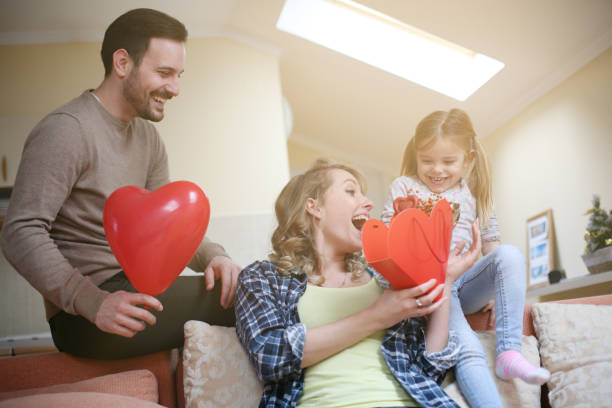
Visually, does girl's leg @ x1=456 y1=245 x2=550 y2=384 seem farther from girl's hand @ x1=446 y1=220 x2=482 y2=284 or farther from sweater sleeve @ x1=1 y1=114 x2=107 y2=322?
sweater sleeve @ x1=1 y1=114 x2=107 y2=322

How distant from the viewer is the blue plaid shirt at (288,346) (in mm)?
1105

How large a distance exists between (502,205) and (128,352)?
277cm

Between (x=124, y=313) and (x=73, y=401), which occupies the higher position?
(x=124, y=313)

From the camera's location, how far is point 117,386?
1.21m

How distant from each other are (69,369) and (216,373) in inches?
15.3

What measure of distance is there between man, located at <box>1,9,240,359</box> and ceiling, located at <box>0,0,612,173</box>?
116cm

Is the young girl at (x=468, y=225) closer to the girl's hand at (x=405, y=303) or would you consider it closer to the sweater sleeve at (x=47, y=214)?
the girl's hand at (x=405, y=303)

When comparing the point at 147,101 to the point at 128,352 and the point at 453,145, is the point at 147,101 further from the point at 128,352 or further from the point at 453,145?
the point at 453,145

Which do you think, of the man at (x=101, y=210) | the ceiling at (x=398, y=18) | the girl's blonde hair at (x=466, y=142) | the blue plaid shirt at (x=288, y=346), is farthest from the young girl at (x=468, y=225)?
the ceiling at (x=398, y=18)

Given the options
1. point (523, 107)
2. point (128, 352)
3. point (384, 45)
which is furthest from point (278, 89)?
point (128, 352)

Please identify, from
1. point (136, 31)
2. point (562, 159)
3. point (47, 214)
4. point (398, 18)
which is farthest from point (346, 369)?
point (562, 159)

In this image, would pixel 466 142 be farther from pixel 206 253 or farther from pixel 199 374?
pixel 199 374

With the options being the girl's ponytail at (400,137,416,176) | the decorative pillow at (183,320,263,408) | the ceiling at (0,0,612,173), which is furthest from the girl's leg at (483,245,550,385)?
the ceiling at (0,0,612,173)

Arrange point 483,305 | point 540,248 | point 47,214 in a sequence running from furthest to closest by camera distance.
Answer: point 540,248
point 483,305
point 47,214
